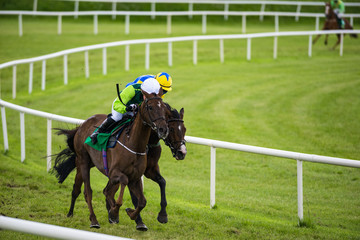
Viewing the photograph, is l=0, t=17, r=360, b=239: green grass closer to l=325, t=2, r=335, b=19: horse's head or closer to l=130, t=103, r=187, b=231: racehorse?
l=130, t=103, r=187, b=231: racehorse

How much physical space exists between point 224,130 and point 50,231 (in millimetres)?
7933

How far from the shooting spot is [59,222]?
5855mm

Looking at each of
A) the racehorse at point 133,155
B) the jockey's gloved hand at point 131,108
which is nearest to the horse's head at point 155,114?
the racehorse at point 133,155

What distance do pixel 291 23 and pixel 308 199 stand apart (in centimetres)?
1882

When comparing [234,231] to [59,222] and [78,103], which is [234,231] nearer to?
[59,222]

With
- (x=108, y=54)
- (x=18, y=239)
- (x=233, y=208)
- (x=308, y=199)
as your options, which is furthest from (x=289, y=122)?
(x=108, y=54)

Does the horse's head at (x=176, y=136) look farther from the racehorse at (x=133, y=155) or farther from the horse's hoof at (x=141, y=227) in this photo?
the horse's hoof at (x=141, y=227)

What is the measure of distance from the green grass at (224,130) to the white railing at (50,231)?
252 centimetres

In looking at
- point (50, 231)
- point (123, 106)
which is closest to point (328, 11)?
point (123, 106)

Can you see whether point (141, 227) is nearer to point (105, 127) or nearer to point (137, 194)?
A: point (137, 194)

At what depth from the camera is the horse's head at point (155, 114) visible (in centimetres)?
497

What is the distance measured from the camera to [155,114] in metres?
5.04

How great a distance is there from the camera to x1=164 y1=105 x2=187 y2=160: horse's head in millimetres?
5230

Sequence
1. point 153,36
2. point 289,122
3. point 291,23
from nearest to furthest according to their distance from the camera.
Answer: point 289,122
point 153,36
point 291,23
